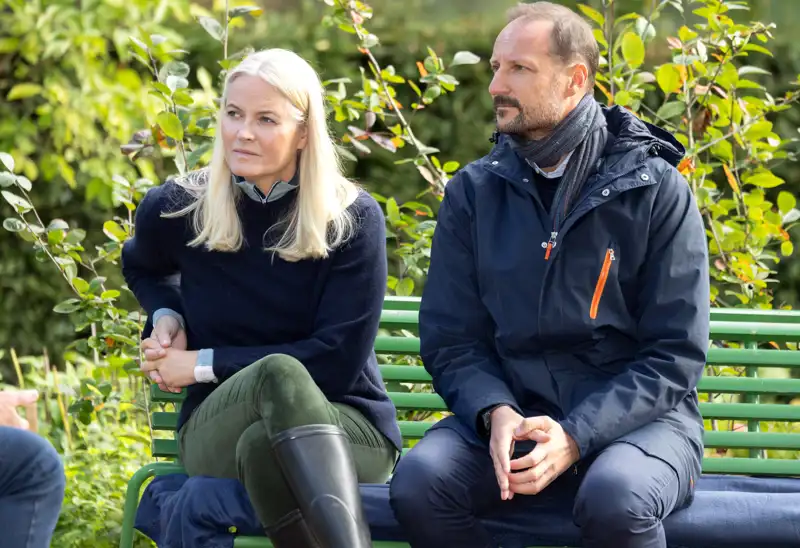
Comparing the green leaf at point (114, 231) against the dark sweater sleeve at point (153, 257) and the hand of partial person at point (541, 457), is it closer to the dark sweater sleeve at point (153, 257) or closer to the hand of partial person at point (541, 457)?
the dark sweater sleeve at point (153, 257)

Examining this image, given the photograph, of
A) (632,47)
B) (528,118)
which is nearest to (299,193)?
(528,118)

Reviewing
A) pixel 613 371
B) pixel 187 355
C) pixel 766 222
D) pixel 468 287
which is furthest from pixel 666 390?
pixel 766 222

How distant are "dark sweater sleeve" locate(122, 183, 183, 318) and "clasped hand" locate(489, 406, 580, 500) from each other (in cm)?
102

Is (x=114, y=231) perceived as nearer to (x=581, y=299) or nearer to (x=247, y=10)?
(x=247, y=10)

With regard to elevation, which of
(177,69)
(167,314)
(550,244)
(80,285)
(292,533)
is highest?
(177,69)

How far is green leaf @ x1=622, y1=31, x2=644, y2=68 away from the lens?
4.35 m

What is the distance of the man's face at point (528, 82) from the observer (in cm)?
352

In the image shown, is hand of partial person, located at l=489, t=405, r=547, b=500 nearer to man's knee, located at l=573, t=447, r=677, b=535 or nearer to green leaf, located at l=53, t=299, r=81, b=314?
man's knee, located at l=573, t=447, r=677, b=535

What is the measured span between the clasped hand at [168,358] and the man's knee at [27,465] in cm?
44

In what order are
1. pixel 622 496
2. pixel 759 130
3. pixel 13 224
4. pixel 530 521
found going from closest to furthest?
pixel 622 496 < pixel 530 521 < pixel 13 224 < pixel 759 130

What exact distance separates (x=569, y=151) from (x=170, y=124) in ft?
4.36

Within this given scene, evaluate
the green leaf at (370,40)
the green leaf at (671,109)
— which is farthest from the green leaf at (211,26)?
the green leaf at (671,109)

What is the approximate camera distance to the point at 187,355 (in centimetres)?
360

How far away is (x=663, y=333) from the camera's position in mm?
3359
